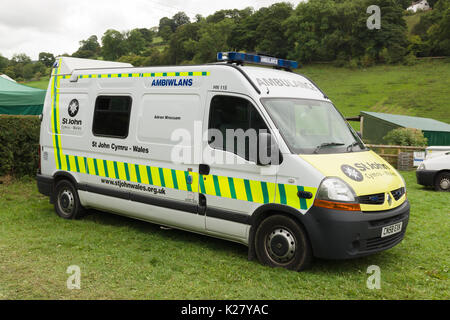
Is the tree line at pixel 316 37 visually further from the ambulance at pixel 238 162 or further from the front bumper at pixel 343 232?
the front bumper at pixel 343 232

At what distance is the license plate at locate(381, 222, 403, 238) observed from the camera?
206 inches

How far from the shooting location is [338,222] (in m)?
4.89

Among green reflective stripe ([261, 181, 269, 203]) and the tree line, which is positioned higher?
the tree line

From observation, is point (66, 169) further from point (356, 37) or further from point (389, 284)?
point (356, 37)

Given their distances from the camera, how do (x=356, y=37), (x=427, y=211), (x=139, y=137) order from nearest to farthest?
1. (x=139, y=137)
2. (x=427, y=211)
3. (x=356, y=37)

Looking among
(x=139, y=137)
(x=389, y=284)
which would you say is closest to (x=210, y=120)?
(x=139, y=137)

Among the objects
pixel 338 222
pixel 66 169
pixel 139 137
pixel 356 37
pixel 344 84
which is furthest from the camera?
pixel 356 37

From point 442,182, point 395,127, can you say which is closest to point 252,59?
point 442,182

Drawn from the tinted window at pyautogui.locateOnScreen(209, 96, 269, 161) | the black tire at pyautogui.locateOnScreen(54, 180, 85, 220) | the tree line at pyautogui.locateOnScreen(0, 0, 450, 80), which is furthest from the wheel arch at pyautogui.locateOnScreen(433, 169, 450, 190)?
the tree line at pyautogui.locateOnScreen(0, 0, 450, 80)

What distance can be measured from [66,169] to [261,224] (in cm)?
411

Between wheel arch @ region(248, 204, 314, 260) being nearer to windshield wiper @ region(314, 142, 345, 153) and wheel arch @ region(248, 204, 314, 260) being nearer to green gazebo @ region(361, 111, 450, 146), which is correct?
windshield wiper @ region(314, 142, 345, 153)

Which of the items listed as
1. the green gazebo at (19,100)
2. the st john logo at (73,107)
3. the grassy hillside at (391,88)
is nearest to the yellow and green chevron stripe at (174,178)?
the st john logo at (73,107)

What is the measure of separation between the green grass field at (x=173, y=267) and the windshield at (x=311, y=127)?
151cm

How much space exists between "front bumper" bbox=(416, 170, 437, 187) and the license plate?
8018 mm
